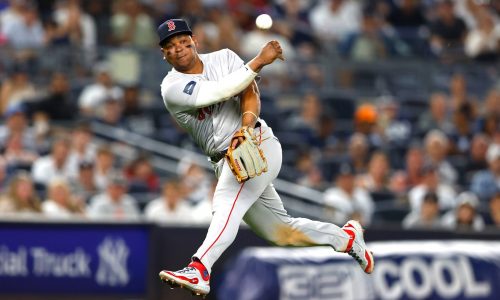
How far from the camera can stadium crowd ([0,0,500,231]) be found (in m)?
13.0

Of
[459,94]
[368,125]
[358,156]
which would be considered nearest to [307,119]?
[368,125]

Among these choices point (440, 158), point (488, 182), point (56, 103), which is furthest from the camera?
point (440, 158)

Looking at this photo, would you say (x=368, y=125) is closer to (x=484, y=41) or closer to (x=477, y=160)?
(x=477, y=160)

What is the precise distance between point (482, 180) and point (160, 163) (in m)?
3.78

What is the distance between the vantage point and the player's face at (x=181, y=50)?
7.07 metres

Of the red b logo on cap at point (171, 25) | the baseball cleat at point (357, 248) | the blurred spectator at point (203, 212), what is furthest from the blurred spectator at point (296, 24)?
the red b logo on cap at point (171, 25)

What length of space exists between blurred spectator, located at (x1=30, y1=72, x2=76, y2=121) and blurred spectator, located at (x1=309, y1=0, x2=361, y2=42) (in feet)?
14.2

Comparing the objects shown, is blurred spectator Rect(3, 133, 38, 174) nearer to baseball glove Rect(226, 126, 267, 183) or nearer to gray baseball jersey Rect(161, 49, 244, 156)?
gray baseball jersey Rect(161, 49, 244, 156)

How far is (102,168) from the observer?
1308cm

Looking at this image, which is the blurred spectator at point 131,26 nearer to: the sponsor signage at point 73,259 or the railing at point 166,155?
the railing at point 166,155

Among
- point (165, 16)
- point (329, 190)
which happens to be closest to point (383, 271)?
point (329, 190)

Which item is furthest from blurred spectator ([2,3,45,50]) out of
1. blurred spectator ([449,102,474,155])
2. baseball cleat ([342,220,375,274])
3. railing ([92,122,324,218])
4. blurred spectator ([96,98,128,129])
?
baseball cleat ([342,220,375,274])

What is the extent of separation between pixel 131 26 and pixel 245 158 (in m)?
9.11

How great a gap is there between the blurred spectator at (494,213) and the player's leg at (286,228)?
5.82 meters
